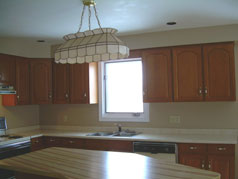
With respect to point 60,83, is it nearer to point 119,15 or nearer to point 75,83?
point 75,83

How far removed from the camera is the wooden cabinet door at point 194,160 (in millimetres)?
3514

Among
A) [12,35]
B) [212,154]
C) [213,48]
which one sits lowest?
[212,154]

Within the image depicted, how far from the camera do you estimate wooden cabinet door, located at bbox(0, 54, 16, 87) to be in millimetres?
4219

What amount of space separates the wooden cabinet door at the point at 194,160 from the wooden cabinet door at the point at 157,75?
89cm

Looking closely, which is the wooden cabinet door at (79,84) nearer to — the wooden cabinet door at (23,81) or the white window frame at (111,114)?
the white window frame at (111,114)

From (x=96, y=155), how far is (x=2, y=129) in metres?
2.39

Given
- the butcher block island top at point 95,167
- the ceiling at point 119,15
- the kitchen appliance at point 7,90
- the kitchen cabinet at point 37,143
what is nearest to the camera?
the butcher block island top at point 95,167

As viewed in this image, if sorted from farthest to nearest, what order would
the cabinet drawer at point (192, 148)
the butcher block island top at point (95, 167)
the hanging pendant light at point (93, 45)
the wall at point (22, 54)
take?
the wall at point (22, 54), the cabinet drawer at point (192, 148), the hanging pendant light at point (93, 45), the butcher block island top at point (95, 167)

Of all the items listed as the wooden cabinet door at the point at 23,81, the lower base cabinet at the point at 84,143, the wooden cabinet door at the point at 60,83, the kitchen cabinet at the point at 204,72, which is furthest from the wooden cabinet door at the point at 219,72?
the wooden cabinet door at the point at 23,81

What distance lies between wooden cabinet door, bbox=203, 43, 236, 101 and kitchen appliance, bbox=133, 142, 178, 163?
91 cm

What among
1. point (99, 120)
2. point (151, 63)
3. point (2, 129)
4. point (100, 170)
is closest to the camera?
point (100, 170)

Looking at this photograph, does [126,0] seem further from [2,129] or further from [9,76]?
[2,129]

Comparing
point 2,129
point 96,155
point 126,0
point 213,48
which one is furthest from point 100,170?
point 2,129

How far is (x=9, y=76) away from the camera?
4.36 m
